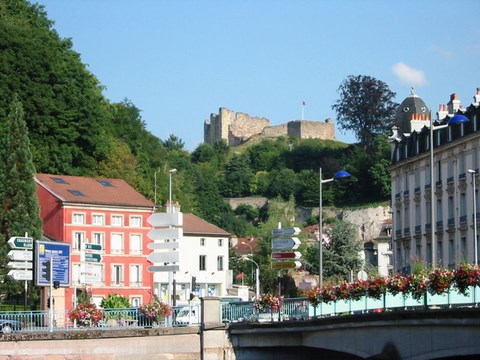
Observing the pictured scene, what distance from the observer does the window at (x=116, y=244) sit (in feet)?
286

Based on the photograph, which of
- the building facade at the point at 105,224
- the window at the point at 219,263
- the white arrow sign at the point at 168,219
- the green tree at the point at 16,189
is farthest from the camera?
the window at the point at 219,263

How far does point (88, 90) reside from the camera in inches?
3792

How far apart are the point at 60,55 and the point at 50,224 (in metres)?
16.4

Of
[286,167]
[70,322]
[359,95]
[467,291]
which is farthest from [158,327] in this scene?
[286,167]

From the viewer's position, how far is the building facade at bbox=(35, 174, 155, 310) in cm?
8462

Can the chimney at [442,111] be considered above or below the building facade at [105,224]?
above

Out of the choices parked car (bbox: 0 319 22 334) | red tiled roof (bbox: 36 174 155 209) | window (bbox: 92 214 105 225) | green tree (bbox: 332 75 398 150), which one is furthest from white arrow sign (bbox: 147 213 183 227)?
green tree (bbox: 332 75 398 150)

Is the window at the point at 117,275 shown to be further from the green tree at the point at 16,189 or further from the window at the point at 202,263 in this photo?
the window at the point at 202,263

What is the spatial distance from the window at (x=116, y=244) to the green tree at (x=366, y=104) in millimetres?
71778

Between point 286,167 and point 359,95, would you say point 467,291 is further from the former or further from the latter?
point 286,167

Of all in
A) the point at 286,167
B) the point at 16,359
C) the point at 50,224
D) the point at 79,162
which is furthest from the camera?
the point at 286,167

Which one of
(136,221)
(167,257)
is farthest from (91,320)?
(136,221)

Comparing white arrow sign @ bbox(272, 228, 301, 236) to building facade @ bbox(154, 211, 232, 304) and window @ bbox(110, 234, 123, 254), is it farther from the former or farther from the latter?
building facade @ bbox(154, 211, 232, 304)

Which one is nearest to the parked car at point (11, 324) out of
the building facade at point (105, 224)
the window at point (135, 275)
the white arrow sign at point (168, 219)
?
the white arrow sign at point (168, 219)
